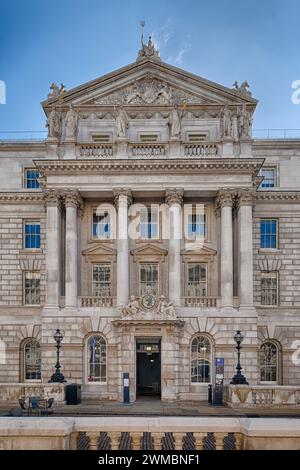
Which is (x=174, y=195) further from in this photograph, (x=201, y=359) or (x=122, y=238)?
(x=201, y=359)

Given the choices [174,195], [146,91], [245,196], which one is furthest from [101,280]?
[146,91]

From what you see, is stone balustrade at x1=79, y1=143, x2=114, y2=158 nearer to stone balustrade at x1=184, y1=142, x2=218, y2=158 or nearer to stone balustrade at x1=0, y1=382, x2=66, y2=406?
stone balustrade at x1=184, y1=142, x2=218, y2=158

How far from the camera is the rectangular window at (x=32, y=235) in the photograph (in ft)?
138

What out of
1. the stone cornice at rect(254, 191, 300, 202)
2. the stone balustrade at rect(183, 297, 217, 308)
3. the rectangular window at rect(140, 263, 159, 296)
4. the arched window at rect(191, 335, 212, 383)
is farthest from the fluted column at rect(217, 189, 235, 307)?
the rectangular window at rect(140, 263, 159, 296)

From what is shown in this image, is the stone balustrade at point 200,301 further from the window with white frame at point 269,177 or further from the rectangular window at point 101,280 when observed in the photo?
the window with white frame at point 269,177

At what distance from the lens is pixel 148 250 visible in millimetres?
39844

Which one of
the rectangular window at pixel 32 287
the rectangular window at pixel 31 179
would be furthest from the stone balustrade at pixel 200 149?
the rectangular window at pixel 32 287

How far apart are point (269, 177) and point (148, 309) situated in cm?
1457

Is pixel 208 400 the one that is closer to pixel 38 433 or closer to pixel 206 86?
pixel 206 86

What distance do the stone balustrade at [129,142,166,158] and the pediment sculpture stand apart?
973 centimetres

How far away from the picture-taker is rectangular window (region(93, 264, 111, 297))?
3988 cm

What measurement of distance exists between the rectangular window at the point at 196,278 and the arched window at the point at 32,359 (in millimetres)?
12022

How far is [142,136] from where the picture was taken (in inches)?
1614

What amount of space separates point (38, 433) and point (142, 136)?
105ft
